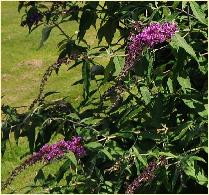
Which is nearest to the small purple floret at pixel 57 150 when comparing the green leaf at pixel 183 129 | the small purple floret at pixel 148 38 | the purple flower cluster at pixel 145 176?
the purple flower cluster at pixel 145 176

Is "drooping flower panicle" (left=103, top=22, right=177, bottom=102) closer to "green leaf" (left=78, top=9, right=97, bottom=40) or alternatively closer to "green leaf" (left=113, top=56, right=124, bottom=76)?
"green leaf" (left=113, top=56, right=124, bottom=76)

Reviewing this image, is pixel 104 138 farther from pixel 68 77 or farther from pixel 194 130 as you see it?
pixel 68 77

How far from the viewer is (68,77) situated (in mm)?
11742

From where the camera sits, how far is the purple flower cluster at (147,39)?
2.36 metres

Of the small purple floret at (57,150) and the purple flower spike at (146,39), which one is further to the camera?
the small purple floret at (57,150)

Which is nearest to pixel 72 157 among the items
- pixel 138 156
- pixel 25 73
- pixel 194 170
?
pixel 138 156

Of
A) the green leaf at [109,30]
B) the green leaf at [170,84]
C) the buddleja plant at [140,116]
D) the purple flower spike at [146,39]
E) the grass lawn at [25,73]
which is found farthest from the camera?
the grass lawn at [25,73]

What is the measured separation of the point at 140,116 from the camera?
124 inches

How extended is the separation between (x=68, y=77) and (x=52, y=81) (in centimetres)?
38

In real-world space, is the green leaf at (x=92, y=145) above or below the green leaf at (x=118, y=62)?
below

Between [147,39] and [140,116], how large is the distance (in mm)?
872

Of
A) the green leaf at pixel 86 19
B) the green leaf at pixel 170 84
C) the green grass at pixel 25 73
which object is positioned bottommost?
the green grass at pixel 25 73

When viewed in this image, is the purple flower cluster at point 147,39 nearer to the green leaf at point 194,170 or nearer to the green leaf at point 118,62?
the green leaf at point 118,62

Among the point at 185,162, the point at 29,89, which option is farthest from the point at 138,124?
the point at 29,89
